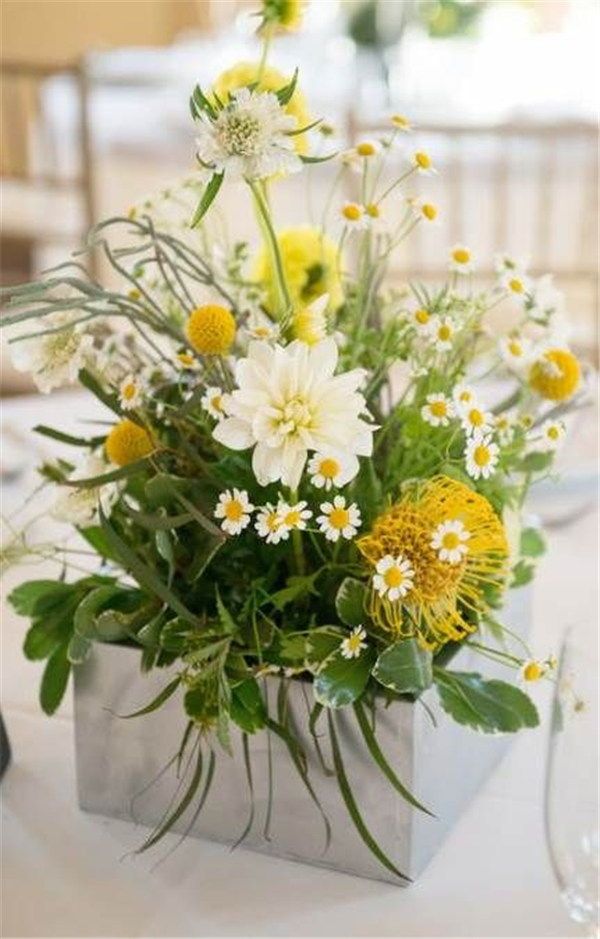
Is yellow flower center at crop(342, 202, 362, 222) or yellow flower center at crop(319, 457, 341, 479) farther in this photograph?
yellow flower center at crop(342, 202, 362, 222)

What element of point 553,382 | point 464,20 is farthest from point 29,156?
point 553,382

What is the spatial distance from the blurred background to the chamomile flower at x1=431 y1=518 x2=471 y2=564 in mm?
1561

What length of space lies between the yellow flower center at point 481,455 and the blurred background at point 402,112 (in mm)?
1528

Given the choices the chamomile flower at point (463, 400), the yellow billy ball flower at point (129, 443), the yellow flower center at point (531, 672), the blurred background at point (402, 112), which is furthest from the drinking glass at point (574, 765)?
the blurred background at point (402, 112)

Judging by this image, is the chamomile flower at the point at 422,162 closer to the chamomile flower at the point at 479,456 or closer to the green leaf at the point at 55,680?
the chamomile flower at the point at 479,456

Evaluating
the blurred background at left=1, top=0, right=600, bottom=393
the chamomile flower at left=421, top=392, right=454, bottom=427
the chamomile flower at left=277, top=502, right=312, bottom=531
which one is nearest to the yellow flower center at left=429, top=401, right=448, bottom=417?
the chamomile flower at left=421, top=392, right=454, bottom=427

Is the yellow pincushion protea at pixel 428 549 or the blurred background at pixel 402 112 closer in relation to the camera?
the yellow pincushion protea at pixel 428 549

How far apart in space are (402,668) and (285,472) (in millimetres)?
113

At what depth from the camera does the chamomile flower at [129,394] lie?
732 millimetres

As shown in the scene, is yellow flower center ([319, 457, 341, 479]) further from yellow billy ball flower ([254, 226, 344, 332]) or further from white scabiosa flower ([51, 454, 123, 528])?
yellow billy ball flower ([254, 226, 344, 332])

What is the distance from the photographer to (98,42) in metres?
4.91

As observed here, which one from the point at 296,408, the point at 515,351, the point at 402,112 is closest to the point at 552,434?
the point at 515,351

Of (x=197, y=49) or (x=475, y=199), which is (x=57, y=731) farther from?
(x=197, y=49)

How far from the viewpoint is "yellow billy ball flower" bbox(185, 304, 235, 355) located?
2.27ft
